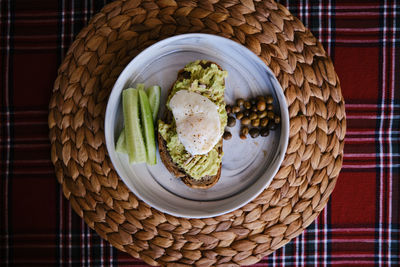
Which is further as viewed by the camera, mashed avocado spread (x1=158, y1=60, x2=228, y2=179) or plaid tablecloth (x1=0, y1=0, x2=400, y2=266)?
plaid tablecloth (x1=0, y1=0, x2=400, y2=266)

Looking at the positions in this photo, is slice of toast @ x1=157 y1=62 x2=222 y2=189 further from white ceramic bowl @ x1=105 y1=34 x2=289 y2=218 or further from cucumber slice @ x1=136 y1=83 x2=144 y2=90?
cucumber slice @ x1=136 y1=83 x2=144 y2=90

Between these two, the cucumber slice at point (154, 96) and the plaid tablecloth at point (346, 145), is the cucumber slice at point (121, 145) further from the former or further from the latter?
the plaid tablecloth at point (346, 145)

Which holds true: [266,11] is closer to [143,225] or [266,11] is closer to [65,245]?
[143,225]

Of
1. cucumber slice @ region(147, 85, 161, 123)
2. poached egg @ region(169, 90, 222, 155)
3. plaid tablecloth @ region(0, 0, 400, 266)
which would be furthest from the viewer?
plaid tablecloth @ region(0, 0, 400, 266)

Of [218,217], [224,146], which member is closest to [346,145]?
[224,146]


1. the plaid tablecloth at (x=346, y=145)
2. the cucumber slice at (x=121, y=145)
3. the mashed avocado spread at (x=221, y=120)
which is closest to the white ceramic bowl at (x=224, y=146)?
the cucumber slice at (x=121, y=145)

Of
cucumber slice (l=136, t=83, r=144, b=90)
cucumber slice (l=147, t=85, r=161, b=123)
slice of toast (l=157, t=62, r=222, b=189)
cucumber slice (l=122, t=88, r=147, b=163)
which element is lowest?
slice of toast (l=157, t=62, r=222, b=189)

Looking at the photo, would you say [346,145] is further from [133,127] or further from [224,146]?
[133,127]

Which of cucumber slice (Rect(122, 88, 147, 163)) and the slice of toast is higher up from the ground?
cucumber slice (Rect(122, 88, 147, 163))

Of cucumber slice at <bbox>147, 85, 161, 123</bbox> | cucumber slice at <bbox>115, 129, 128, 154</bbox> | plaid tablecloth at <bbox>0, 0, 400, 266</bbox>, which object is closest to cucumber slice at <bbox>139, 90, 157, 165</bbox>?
cucumber slice at <bbox>147, 85, 161, 123</bbox>
